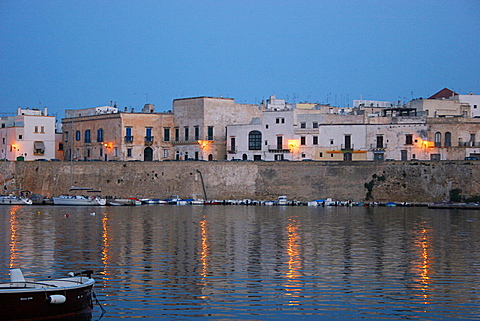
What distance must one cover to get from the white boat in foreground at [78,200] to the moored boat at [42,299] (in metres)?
39.0

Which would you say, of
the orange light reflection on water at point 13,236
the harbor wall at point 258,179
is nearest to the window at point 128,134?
the harbor wall at point 258,179

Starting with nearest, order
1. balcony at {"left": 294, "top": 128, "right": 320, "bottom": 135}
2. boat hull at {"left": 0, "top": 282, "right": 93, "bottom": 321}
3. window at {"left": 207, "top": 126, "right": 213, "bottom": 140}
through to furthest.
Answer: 1. boat hull at {"left": 0, "top": 282, "right": 93, "bottom": 321}
2. balcony at {"left": 294, "top": 128, "right": 320, "bottom": 135}
3. window at {"left": 207, "top": 126, "right": 213, "bottom": 140}

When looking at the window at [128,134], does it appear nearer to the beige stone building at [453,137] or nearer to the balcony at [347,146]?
the balcony at [347,146]

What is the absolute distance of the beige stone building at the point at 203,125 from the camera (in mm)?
62406

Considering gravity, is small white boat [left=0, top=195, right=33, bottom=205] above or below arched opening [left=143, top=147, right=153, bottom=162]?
below

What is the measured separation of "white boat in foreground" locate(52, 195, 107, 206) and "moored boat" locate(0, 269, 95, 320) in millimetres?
38967

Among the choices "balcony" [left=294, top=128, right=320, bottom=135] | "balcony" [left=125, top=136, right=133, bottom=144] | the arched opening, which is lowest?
the arched opening

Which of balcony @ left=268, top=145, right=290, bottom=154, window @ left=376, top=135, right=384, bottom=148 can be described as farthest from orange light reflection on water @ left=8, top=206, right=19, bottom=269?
window @ left=376, top=135, right=384, bottom=148

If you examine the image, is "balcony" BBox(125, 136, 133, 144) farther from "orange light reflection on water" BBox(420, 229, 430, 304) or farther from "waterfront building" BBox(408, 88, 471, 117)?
"orange light reflection on water" BBox(420, 229, 430, 304)

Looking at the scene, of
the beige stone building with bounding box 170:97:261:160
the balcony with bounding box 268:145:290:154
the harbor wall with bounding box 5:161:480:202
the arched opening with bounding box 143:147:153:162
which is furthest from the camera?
the arched opening with bounding box 143:147:153:162

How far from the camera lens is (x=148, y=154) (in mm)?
63812

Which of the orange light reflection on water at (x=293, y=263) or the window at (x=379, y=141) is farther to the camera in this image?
the window at (x=379, y=141)

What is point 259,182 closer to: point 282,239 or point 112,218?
point 112,218

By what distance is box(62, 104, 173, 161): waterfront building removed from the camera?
62.3m
